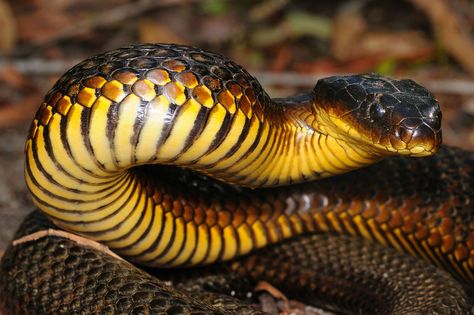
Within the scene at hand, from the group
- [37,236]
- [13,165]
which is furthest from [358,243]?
[13,165]

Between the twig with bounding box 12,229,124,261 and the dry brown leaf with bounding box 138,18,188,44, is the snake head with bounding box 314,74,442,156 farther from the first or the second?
the dry brown leaf with bounding box 138,18,188,44

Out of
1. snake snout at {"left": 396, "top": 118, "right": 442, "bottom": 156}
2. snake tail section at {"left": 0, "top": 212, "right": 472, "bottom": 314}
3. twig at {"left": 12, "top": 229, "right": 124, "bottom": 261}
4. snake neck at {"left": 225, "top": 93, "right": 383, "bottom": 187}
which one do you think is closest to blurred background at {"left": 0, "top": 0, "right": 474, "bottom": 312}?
snake tail section at {"left": 0, "top": 212, "right": 472, "bottom": 314}

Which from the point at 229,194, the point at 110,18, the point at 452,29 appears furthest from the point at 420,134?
the point at 110,18

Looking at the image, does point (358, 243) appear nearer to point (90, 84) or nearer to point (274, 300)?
point (274, 300)

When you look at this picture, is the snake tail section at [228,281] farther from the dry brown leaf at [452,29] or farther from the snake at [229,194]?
the dry brown leaf at [452,29]

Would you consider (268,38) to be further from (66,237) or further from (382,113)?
(382,113)

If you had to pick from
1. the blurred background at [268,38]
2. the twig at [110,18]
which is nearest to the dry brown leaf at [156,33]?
the blurred background at [268,38]
